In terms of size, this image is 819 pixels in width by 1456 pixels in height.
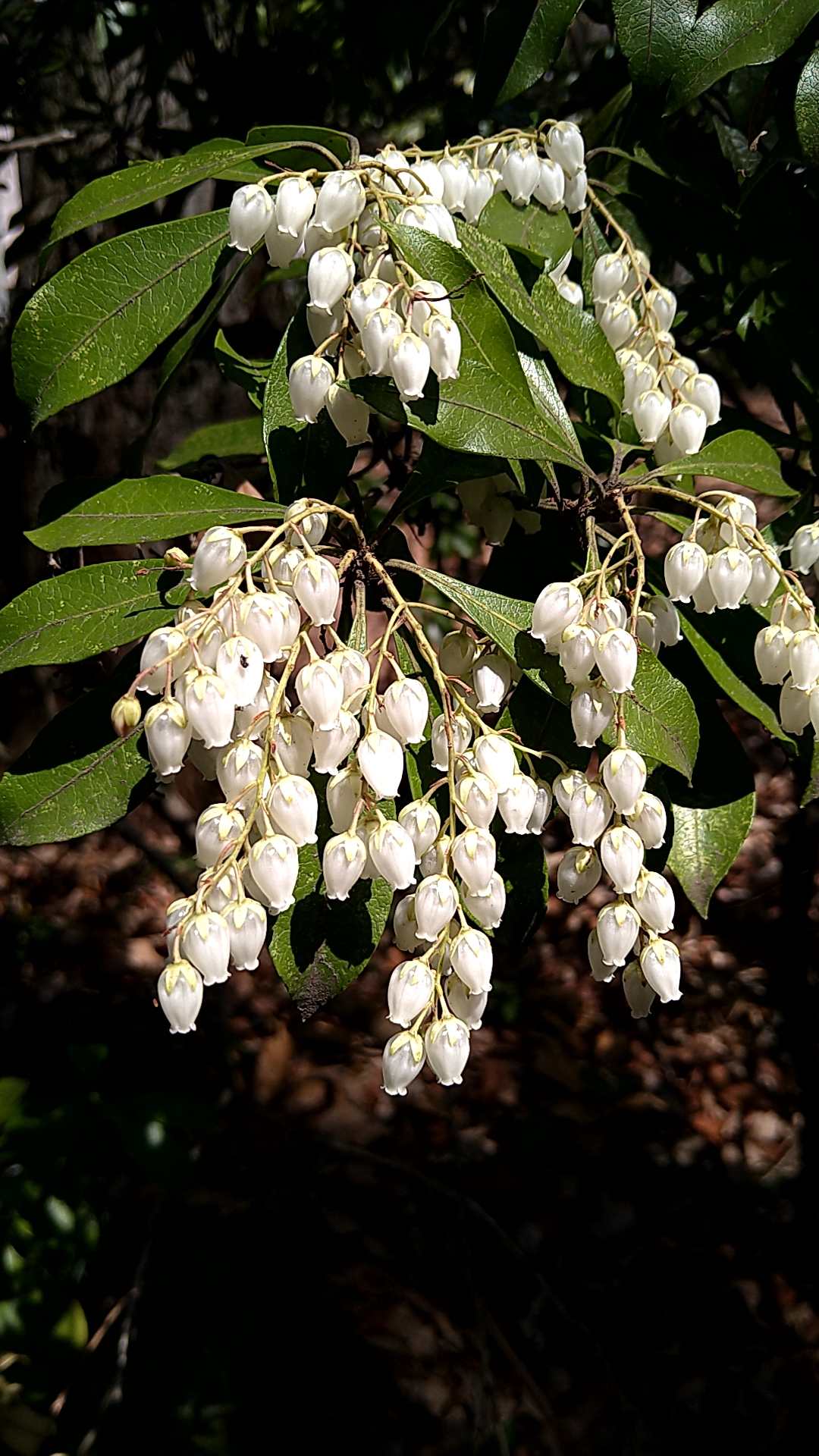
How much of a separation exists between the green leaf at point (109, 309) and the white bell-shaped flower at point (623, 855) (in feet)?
2.05

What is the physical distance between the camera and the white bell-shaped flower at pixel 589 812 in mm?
980

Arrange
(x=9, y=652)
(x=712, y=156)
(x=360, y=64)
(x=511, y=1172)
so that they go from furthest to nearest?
(x=511, y=1172)
(x=360, y=64)
(x=712, y=156)
(x=9, y=652)

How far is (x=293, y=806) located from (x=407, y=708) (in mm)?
143

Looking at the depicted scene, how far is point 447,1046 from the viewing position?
0.95m

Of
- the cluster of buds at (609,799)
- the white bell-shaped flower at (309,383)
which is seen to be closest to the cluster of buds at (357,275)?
the white bell-shaped flower at (309,383)

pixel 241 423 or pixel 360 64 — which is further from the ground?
pixel 360 64

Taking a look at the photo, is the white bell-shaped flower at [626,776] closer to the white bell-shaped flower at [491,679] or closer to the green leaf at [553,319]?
the white bell-shaped flower at [491,679]

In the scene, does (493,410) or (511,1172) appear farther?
(511,1172)

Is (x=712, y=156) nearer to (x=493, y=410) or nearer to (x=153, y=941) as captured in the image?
(x=493, y=410)

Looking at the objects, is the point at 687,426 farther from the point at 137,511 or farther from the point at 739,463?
the point at 137,511

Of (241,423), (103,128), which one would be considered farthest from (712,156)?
(103,128)

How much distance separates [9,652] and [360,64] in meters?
1.60

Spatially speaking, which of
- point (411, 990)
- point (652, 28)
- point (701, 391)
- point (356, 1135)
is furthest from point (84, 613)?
point (356, 1135)

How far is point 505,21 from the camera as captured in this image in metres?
1.38
